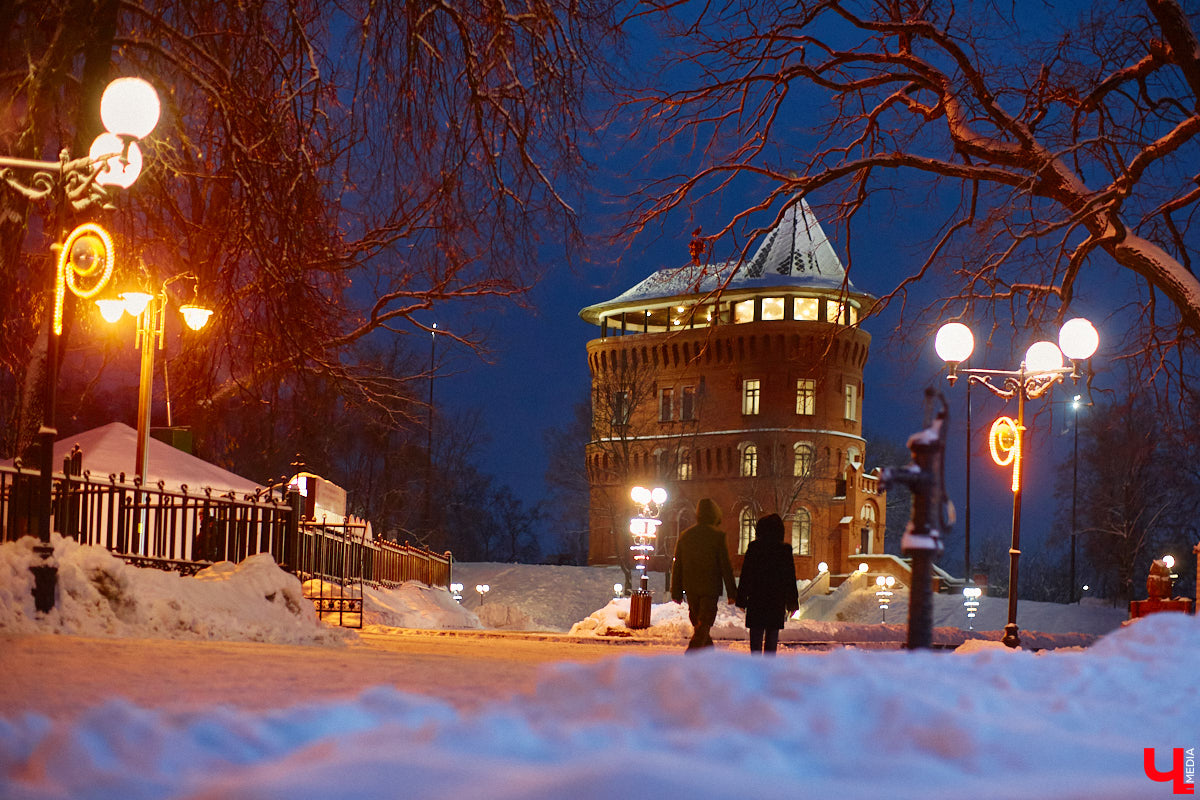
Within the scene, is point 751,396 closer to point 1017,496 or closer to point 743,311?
point 743,311

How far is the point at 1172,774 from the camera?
5141 millimetres

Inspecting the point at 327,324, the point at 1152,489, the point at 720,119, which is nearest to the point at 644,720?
the point at 327,324

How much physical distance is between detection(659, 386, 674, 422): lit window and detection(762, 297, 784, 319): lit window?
679cm

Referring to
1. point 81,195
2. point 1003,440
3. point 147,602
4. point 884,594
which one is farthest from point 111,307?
point 884,594

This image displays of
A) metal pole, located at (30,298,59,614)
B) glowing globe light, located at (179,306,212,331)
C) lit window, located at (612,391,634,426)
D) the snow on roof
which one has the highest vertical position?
lit window, located at (612,391,634,426)

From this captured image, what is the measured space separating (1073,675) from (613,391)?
56.0 metres

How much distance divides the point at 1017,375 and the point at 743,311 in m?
53.4

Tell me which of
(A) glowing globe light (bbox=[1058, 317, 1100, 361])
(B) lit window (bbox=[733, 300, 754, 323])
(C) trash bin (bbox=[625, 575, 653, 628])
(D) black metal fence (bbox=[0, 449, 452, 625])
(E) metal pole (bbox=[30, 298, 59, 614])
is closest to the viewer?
(E) metal pole (bbox=[30, 298, 59, 614])

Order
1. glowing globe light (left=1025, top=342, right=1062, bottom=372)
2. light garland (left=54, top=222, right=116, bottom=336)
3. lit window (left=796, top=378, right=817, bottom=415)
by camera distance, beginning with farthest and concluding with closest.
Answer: lit window (left=796, top=378, right=817, bottom=415), glowing globe light (left=1025, top=342, right=1062, bottom=372), light garland (left=54, top=222, right=116, bottom=336)

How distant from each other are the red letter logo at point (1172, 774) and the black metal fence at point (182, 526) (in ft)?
26.9

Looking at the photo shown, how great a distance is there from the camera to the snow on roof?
69.1 feet

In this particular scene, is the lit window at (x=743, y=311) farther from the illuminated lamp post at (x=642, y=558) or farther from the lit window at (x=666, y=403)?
the illuminated lamp post at (x=642, y=558)

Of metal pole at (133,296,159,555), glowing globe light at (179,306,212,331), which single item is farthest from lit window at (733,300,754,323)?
glowing globe light at (179,306,212,331)

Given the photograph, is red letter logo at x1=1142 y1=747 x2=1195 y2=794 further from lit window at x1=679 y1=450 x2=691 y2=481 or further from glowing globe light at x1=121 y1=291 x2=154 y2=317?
lit window at x1=679 y1=450 x2=691 y2=481
